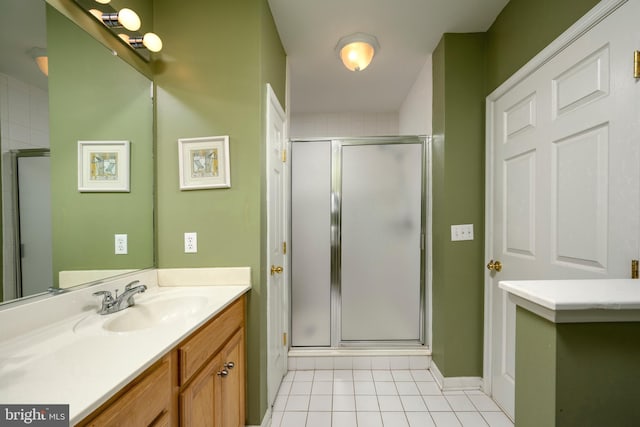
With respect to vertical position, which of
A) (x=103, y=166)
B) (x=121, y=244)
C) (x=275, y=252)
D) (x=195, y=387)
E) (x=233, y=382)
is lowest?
(x=233, y=382)

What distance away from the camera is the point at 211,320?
42.1 inches

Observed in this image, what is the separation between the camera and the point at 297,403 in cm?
177

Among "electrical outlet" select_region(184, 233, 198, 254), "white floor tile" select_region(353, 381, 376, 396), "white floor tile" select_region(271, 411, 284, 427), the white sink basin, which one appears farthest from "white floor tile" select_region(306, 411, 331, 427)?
"electrical outlet" select_region(184, 233, 198, 254)

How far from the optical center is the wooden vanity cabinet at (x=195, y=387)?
65 cm

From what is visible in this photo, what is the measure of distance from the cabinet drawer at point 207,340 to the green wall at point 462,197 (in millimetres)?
1461

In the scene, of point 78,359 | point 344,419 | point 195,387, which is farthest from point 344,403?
point 78,359

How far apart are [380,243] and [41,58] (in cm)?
215

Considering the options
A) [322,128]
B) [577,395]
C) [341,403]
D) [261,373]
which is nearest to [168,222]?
[261,373]

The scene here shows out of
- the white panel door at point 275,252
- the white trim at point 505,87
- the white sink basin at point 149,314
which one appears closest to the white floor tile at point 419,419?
the white trim at point 505,87

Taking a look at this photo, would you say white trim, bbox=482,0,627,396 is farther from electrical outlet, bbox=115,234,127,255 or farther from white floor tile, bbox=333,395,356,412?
electrical outlet, bbox=115,234,127,255

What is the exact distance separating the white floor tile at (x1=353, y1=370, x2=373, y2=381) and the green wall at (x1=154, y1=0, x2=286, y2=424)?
87 cm

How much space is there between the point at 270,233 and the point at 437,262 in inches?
50.9

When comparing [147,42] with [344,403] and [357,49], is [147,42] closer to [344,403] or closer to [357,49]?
[357,49]

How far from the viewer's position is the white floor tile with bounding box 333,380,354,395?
6.24 ft
